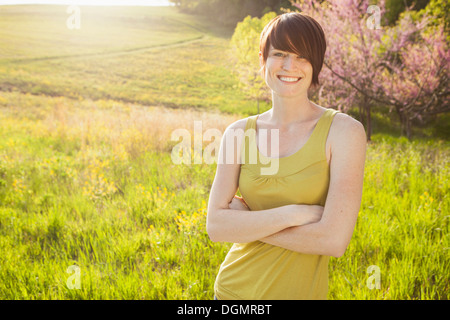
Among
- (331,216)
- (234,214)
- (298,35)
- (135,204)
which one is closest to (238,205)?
(234,214)

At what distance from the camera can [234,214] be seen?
55.1 inches

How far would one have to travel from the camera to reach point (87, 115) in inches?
303

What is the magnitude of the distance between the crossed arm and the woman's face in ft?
0.81

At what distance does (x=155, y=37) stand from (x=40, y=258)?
13.9m

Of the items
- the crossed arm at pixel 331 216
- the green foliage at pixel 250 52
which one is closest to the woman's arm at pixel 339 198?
the crossed arm at pixel 331 216

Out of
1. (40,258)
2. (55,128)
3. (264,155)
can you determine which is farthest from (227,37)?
(264,155)

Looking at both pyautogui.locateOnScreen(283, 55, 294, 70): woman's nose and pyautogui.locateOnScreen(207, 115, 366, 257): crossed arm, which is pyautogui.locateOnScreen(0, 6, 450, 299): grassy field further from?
pyautogui.locateOnScreen(283, 55, 294, 70): woman's nose

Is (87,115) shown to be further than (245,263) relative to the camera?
Yes

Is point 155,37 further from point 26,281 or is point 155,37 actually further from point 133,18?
point 26,281

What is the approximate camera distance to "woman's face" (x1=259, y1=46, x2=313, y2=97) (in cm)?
131

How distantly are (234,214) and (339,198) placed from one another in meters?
0.45

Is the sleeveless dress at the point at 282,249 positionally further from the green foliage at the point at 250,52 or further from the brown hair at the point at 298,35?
the green foliage at the point at 250,52

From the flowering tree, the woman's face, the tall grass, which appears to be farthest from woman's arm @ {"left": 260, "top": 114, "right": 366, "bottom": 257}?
the flowering tree

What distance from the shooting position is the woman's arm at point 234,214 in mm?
1262
